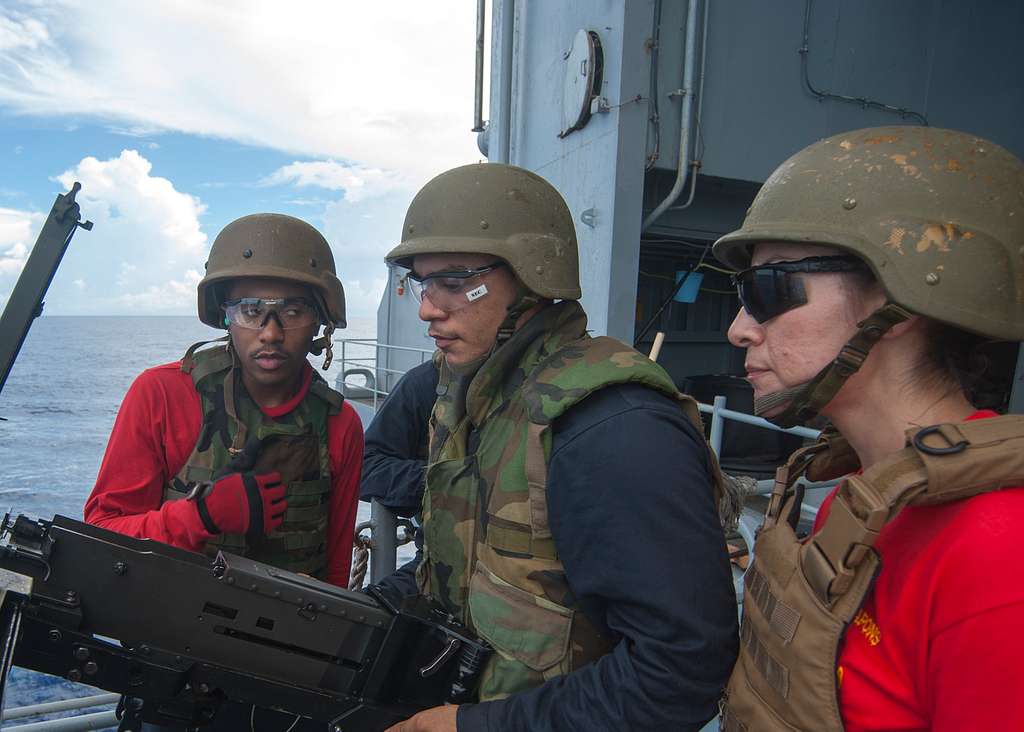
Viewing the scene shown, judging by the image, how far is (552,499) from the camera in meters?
1.39

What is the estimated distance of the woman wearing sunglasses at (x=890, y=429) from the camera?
916mm

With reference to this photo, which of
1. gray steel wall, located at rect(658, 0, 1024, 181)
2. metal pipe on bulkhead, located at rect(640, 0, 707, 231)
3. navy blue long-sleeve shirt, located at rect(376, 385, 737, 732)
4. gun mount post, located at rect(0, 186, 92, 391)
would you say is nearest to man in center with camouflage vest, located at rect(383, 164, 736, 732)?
navy blue long-sleeve shirt, located at rect(376, 385, 737, 732)

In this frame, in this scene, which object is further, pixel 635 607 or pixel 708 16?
pixel 708 16

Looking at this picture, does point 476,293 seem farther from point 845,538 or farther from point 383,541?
point 383,541

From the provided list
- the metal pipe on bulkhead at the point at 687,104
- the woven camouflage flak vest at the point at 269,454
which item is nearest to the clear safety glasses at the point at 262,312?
the woven camouflage flak vest at the point at 269,454

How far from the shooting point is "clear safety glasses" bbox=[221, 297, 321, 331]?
95.3 inches

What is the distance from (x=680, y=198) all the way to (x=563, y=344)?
14.9ft

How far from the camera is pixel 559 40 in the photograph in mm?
5895

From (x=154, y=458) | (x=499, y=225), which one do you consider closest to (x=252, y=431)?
(x=154, y=458)

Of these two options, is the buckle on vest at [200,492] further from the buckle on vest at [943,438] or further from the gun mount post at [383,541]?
the buckle on vest at [943,438]

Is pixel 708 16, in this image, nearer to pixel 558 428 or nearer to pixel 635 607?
pixel 558 428

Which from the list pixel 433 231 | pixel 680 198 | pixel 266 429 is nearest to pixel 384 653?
pixel 266 429

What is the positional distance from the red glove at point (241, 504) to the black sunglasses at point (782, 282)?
159 cm

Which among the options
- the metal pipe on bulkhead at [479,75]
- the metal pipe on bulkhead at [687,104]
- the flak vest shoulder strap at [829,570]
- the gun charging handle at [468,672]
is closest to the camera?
the flak vest shoulder strap at [829,570]
